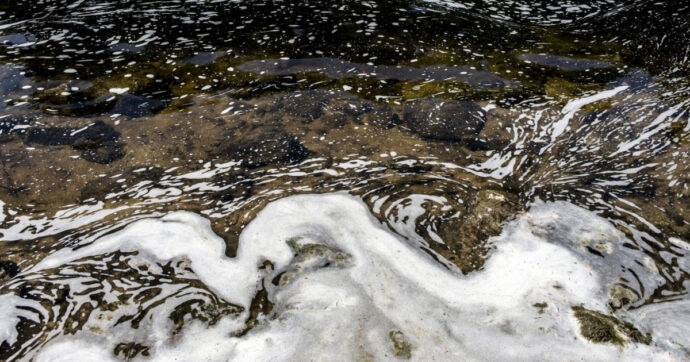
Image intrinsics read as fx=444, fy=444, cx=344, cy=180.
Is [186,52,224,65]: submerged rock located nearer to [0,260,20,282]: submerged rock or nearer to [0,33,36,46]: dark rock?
[0,33,36,46]: dark rock

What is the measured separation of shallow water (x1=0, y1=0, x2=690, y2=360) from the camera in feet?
7.77

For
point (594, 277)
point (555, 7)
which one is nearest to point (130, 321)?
point (594, 277)

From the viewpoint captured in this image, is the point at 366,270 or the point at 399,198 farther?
the point at 399,198

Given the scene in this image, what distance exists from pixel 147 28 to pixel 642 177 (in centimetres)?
529

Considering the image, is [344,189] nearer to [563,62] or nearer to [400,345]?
[400,345]

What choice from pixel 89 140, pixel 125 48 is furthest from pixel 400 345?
pixel 125 48

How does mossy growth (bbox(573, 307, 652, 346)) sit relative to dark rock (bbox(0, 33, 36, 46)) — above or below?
above

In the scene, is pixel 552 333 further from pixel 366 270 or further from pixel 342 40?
pixel 342 40

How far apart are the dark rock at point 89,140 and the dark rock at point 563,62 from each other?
405 cm

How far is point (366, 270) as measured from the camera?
2.71 metres

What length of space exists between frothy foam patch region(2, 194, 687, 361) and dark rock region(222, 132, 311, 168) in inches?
19.0

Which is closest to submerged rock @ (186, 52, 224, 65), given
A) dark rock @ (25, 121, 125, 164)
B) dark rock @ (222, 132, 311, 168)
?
dark rock @ (25, 121, 125, 164)

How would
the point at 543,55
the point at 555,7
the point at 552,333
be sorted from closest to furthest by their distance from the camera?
the point at 552,333 < the point at 543,55 < the point at 555,7

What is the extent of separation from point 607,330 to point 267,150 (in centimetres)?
257
